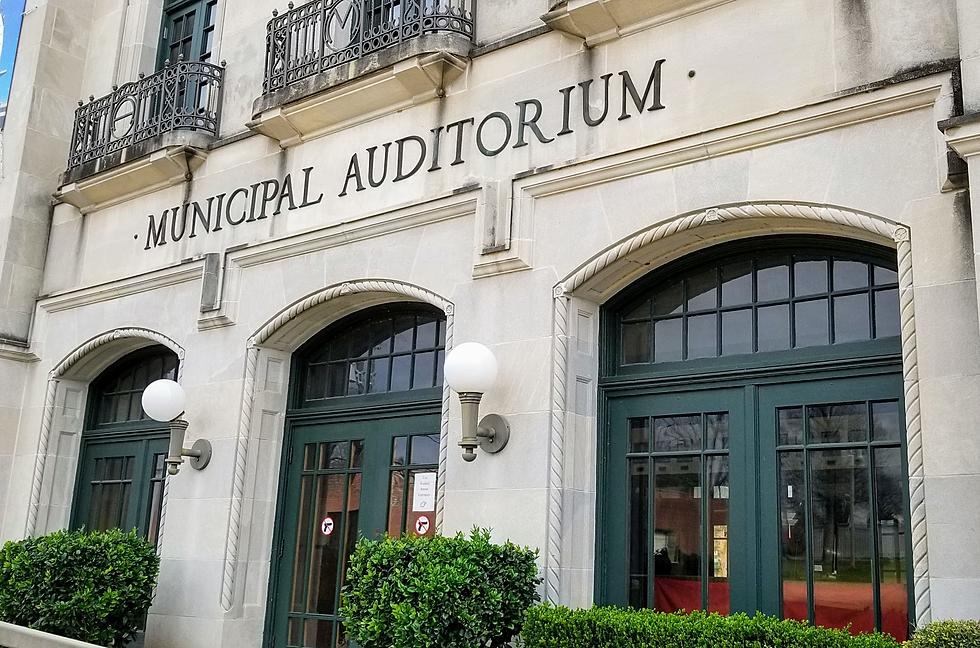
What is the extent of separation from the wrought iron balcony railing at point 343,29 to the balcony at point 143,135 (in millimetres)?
1327

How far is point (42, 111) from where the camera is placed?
42.4ft

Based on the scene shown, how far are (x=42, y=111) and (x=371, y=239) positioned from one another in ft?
20.7

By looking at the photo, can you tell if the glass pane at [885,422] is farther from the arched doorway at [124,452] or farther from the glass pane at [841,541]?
the arched doorway at [124,452]

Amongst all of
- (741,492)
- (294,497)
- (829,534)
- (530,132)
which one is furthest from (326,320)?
(829,534)

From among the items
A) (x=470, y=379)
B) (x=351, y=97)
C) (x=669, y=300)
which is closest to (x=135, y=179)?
(x=351, y=97)

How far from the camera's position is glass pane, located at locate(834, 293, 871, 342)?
22.0 ft

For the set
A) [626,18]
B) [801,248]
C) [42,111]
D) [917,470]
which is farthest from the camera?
[42,111]

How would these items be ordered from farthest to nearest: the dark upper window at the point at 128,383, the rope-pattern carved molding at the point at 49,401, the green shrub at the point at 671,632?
1. the dark upper window at the point at 128,383
2. the rope-pattern carved molding at the point at 49,401
3. the green shrub at the point at 671,632

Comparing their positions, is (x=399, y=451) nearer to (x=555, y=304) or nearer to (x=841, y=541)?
(x=555, y=304)

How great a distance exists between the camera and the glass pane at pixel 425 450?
8.78 m

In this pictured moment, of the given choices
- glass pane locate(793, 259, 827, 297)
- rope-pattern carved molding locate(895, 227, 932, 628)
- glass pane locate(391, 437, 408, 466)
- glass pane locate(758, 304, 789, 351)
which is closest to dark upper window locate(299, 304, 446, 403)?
glass pane locate(391, 437, 408, 466)

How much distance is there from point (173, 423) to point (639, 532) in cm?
492

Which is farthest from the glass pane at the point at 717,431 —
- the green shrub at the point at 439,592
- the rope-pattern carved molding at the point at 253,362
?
the rope-pattern carved molding at the point at 253,362

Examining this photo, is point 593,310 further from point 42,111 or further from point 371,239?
point 42,111
